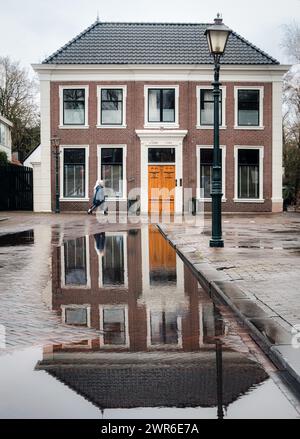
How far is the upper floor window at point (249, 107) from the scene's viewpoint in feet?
114

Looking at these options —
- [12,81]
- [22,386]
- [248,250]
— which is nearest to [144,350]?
[22,386]

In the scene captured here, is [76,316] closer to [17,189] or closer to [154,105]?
[154,105]

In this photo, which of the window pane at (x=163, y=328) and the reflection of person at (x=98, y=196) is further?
the reflection of person at (x=98, y=196)

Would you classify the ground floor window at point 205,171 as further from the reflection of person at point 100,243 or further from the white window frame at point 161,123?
the reflection of person at point 100,243

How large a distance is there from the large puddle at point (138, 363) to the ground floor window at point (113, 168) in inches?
1004

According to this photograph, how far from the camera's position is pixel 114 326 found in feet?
21.8

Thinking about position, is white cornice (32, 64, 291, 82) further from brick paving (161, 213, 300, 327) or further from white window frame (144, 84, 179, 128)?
brick paving (161, 213, 300, 327)

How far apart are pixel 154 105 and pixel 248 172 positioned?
6.50 meters

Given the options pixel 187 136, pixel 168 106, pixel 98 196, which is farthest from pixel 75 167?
pixel 187 136

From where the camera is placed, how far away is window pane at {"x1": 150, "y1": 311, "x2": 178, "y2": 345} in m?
5.98

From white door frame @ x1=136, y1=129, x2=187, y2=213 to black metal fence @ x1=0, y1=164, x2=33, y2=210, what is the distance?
23.9 ft

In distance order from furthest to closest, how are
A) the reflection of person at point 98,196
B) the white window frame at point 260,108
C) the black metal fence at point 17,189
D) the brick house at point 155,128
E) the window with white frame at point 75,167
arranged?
the black metal fence at point 17,189, the white window frame at point 260,108, the window with white frame at point 75,167, the brick house at point 155,128, the reflection of person at point 98,196

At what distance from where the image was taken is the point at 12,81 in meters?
57.3

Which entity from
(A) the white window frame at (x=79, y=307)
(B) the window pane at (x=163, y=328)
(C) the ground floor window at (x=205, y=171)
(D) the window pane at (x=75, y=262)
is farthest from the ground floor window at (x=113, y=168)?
(B) the window pane at (x=163, y=328)
